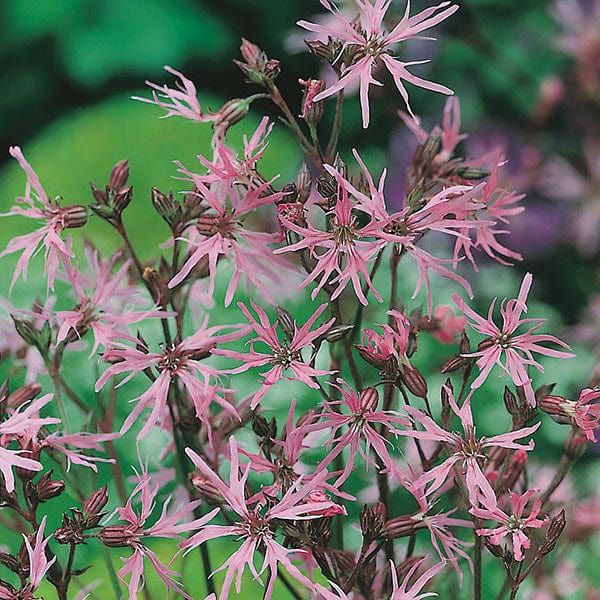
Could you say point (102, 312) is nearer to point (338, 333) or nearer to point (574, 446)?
point (338, 333)

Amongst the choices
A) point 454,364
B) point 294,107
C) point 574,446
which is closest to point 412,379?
point 454,364

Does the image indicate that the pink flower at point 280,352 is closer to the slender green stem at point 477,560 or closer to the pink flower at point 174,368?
the pink flower at point 174,368

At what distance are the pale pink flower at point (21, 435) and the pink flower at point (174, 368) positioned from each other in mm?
34

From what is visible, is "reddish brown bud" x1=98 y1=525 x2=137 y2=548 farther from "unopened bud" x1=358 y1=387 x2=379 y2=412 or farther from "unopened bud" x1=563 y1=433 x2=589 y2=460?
"unopened bud" x1=563 y1=433 x2=589 y2=460

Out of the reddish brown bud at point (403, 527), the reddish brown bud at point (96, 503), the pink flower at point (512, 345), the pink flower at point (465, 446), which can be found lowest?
the reddish brown bud at point (403, 527)

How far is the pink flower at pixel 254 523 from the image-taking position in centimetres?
45

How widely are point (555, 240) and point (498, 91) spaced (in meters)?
0.27

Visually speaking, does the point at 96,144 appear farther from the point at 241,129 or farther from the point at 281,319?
the point at 281,319

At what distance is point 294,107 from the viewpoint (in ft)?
6.89

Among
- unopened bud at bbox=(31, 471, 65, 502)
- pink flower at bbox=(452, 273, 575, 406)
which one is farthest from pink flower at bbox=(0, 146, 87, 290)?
pink flower at bbox=(452, 273, 575, 406)

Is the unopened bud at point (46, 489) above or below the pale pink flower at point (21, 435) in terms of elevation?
below

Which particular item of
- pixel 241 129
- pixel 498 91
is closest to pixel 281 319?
pixel 498 91

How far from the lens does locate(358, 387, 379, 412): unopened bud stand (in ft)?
1.56

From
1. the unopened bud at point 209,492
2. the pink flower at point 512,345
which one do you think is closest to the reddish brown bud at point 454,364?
the pink flower at point 512,345
